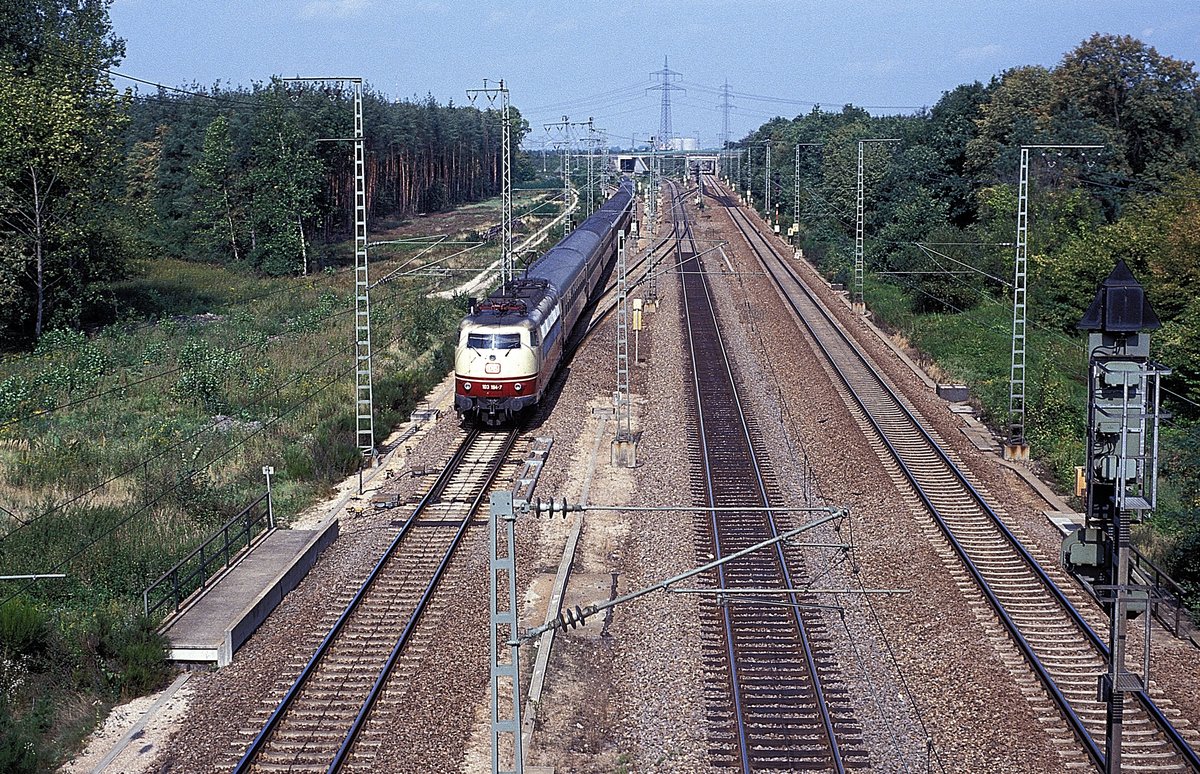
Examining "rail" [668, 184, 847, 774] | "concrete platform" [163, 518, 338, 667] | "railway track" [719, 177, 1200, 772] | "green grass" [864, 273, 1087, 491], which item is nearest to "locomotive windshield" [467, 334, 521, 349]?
"rail" [668, 184, 847, 774]

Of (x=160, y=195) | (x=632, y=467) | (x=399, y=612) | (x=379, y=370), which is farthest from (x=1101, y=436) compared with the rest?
(x=160, y=195)

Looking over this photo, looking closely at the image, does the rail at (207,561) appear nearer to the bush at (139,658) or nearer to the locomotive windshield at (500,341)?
the bush at (139,658)

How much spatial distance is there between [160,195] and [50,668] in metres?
75.6

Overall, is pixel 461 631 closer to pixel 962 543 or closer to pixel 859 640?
pixel 859 640

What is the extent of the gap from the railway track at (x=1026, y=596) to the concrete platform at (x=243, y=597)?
11.3 m

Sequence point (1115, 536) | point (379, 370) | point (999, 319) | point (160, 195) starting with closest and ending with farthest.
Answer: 1. point (1115, 536)
2. point (379, 370)
3. point (999, 319)
4. point (160, 195)

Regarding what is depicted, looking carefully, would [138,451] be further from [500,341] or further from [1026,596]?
[1026,596]

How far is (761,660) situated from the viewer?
16.5 meters

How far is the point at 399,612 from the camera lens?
18.4m

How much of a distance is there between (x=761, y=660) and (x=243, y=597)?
8165mm

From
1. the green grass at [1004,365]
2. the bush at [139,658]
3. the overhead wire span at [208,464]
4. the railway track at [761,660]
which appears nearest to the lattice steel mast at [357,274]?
the overhead wire span at [208,464]

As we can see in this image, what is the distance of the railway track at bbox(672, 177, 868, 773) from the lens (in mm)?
14000

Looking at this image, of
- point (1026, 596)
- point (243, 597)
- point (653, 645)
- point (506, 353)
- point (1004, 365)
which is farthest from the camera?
point (1004, 365)

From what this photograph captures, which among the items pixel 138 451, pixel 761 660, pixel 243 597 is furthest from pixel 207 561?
pixel 761 660
